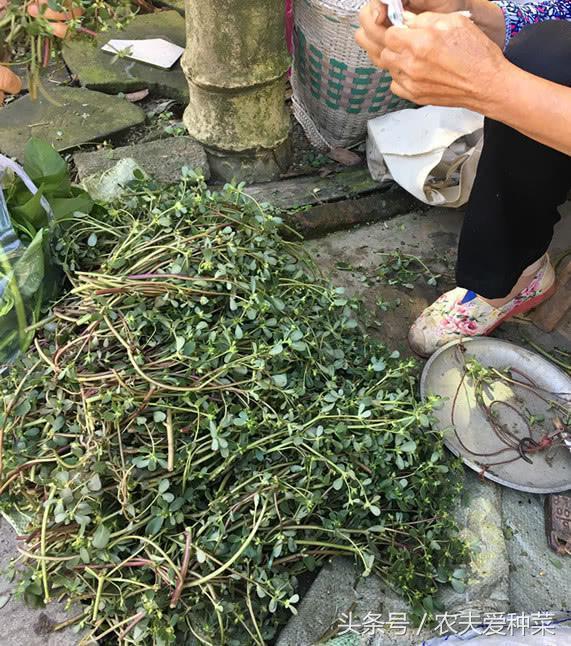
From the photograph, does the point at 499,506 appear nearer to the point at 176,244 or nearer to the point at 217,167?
the point at 176,244

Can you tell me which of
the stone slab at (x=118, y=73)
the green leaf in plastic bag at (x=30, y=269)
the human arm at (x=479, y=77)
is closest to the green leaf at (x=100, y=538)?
the green leaf in plastic bag at (x=30, y=269)

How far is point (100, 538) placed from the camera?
4.23 feet

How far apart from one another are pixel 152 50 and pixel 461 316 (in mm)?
2106

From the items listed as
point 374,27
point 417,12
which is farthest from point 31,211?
point 417,12

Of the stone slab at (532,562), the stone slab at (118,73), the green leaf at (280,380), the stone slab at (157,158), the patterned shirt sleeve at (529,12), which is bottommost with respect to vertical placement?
the stone slab at (532,562)

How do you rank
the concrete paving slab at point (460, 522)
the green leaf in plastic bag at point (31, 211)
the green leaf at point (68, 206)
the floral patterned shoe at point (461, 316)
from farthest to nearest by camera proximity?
1. the floral patterned shoe at point (461, 316)
2. the green leaf at point (68, 206)
3. the green leaf in plastic bag at point (31, 211)
4. the concrete paving slab at point (460, 522)

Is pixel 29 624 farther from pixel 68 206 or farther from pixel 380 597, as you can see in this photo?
pixel 68 206

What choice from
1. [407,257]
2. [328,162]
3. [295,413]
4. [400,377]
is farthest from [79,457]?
[328,162]

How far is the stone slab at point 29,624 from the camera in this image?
1347 millimetres

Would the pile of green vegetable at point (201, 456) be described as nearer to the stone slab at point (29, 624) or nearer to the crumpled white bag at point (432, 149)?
the stone slab at point (29, 624)

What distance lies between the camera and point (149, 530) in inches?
52.1

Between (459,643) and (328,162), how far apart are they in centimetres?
204

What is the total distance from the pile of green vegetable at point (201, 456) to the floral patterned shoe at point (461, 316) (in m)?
0.46

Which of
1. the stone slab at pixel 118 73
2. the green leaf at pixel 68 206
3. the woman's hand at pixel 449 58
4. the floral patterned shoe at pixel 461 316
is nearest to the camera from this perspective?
the woman's hand at pixel 449 58
